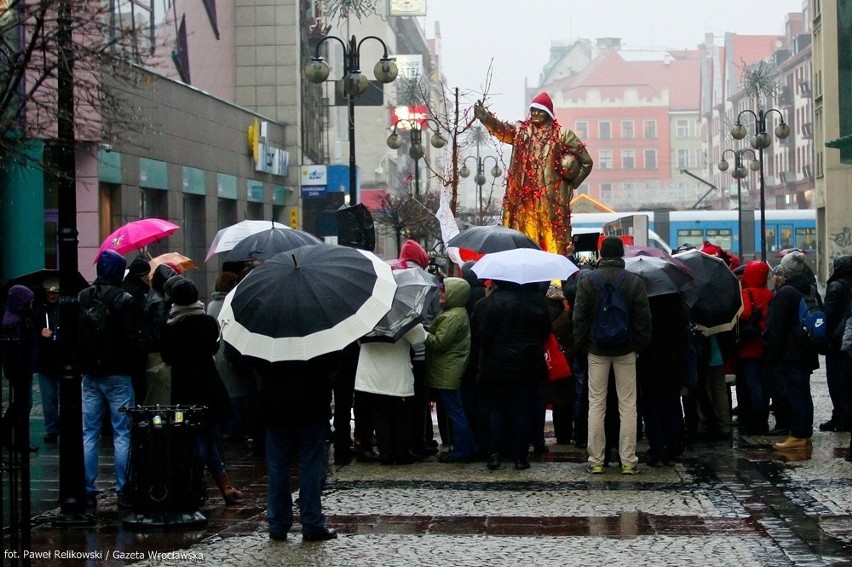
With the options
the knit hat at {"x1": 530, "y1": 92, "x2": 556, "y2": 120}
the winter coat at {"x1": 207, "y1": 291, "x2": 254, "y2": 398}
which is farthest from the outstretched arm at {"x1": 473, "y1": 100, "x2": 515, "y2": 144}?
the winter coat at {"x1": 207, "y1": 291, "x2": 254, "y2": 398}

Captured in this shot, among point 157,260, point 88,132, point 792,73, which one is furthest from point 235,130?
point 792,73

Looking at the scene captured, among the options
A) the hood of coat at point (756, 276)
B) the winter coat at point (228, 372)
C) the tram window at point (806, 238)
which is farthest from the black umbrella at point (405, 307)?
the tram window at point (806, 238)

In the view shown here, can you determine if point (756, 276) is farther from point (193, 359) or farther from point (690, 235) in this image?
point (690, 235)

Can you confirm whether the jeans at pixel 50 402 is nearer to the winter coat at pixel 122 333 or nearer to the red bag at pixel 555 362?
the winter coat at pixel 122 333

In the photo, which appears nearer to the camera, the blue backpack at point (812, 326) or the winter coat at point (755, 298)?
the blue backpack at point (812, 326)

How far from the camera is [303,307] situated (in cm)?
881

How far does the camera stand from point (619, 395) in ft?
39.3

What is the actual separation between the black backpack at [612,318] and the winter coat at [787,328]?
2031 millimetres

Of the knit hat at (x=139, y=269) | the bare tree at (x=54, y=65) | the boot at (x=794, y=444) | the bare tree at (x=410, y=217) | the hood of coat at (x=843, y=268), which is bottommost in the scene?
the boot at (x=794, y=444)

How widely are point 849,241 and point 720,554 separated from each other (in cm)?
4907

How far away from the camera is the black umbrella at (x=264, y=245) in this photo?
13719 mm

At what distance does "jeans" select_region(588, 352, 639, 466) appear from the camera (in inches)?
468

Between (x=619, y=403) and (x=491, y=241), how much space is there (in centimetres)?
327

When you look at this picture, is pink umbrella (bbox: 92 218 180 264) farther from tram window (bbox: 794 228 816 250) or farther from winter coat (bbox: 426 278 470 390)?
tram window (bbox: 794 228 816 250)
